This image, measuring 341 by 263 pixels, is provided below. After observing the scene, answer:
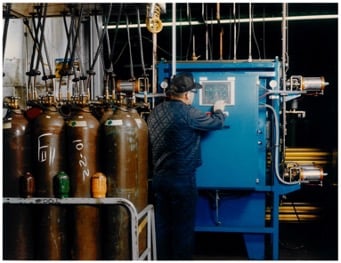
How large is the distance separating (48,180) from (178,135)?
3.15 ft

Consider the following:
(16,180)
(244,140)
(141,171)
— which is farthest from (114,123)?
(244,140)

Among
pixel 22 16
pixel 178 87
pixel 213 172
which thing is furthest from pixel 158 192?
pixel 22 16

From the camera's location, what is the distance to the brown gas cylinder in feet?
7.59

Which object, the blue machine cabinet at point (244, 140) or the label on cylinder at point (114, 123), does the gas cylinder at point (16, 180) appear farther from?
the blue machine cabinet at point (244, 140)

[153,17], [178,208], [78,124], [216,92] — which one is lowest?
[178,208]

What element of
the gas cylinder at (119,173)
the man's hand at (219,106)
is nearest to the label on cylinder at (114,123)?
the gas cylinder at (119,173)

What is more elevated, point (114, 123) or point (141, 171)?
point (114, 123)

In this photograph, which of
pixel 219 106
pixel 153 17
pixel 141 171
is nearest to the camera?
pixel 141 171

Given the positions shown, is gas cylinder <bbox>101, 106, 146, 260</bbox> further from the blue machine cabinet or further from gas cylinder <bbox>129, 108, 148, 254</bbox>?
the blue machine cabinet

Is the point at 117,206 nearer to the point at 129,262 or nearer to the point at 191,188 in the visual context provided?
the point at 129,262

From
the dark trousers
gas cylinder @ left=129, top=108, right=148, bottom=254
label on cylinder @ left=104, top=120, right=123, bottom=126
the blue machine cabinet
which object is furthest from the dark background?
label on cylinder @ left=104, top=120, right=123, bottom=126

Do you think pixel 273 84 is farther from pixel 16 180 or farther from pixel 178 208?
pixel 16 180

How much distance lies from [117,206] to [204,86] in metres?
1.30

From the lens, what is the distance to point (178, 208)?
9.70 feet
